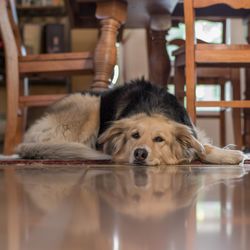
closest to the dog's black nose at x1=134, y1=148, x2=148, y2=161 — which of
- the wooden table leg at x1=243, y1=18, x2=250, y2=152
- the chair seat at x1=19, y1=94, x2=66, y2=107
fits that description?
the chair seat at x1=19, y1=94, x2=66, y2=107

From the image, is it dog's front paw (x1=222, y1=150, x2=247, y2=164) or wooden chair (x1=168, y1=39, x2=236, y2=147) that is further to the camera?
wooden chair (x1=168, y1=39, x2=236, y2=147)

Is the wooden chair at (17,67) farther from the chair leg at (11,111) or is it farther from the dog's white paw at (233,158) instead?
the dog's white paw at (233,158)

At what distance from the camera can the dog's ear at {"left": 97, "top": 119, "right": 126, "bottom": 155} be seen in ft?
6.30

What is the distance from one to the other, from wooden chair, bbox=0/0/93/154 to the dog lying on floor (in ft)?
0.84

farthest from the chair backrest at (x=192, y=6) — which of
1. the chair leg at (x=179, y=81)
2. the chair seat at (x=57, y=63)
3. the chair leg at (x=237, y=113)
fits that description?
the chair leg at (x=237, y=113)

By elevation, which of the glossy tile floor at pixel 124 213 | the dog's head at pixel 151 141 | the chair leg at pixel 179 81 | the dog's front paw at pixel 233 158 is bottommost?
the glossy tile floor at pixel 124 213

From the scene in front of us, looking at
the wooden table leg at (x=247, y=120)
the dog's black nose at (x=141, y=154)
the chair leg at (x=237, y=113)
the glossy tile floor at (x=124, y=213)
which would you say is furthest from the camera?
the chair leg at (x=237, y=113)

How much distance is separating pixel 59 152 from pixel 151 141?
0.40 m

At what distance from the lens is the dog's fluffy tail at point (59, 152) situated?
6.38 feet

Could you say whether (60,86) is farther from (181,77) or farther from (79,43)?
(181,77)

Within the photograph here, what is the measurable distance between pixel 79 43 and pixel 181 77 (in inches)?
57.9

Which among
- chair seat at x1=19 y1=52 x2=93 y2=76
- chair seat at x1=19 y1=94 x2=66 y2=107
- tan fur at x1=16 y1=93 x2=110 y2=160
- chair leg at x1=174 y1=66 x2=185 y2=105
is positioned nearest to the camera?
tan fur at x1=16 y1=93 x2=110 y2=160

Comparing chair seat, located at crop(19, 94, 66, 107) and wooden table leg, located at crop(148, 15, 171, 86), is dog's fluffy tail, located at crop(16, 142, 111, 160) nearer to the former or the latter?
chair seat, located at crop(19, 94, 66, 107)

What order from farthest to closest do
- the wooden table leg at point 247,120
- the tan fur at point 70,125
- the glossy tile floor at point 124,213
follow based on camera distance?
the wooden table leg at point 247,120 → the tan fur at point 70,125 → the glossy tile floor at point 124,213
